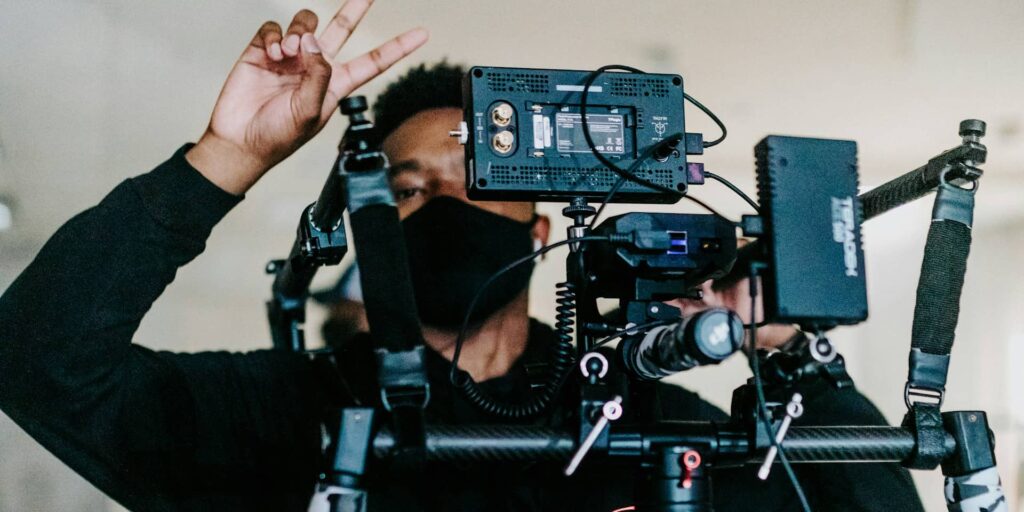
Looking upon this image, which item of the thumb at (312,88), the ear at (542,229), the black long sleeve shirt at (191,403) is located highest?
the thumb at (312,88)

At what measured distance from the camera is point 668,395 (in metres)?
1.47

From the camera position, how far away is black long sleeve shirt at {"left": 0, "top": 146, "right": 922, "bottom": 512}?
101 cm

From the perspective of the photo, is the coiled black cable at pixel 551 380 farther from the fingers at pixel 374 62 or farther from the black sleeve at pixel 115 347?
the fingers at pixel 374 62

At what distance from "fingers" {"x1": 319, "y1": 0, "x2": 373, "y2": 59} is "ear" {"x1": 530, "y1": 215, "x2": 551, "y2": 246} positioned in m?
0.57

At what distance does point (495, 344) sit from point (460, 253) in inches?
9.1

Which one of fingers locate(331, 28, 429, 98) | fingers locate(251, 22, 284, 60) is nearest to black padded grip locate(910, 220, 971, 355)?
fingers locate(331, 28, 429, 98)

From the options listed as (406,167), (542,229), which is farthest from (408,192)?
(542,229)

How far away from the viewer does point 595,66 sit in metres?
1.85

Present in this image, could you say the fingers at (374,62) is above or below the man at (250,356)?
above

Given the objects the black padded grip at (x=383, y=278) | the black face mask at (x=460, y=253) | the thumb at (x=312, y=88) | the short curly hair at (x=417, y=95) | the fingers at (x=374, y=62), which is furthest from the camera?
the short curly hair at (x=417, y=95)

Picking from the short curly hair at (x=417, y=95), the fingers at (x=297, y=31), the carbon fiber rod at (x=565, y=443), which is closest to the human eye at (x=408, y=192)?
the short curly hair at (x=417, y=95)

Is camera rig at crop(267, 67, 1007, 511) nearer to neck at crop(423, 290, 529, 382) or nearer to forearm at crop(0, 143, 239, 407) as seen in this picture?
forearm at crop(0, 143, 239, 407)

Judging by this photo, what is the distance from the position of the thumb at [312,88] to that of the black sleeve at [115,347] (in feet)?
0.50

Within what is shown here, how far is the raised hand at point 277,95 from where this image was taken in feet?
3.12
